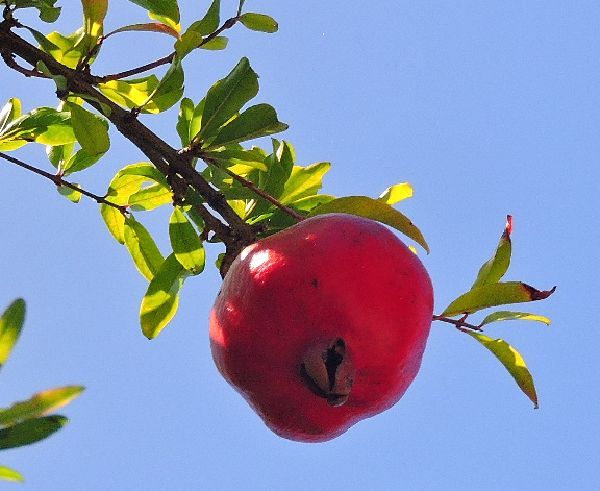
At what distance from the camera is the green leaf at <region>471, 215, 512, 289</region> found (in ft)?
4.85

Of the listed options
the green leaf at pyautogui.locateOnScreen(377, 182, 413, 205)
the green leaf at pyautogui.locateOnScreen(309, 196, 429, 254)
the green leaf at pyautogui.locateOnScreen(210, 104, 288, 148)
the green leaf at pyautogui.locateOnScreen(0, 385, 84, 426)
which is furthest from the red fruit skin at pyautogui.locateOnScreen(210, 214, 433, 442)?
the green leaf at pyautogui.locateOnScreen(377, 182, 413, 205)

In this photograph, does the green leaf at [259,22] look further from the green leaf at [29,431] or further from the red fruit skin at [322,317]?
the green leaf at [29,431]

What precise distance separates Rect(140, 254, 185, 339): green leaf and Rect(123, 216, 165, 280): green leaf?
19cm

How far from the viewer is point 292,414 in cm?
113

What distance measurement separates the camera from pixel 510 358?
145cm

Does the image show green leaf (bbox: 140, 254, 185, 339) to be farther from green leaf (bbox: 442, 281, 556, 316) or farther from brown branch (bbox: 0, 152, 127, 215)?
green leaf (bbox: 442, 281, 556, 316)

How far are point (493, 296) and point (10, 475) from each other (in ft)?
2.77

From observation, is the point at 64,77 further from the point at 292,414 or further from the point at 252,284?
the point at 292,414

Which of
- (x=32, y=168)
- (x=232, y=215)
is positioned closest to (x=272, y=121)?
(x=232, y=215)

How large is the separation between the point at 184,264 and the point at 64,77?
46 centimetres

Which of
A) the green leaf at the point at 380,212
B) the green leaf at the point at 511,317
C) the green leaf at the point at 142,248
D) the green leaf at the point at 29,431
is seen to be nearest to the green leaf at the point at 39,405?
the green leaf at the point at 29,431

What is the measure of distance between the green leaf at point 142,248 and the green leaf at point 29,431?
1.00 metres

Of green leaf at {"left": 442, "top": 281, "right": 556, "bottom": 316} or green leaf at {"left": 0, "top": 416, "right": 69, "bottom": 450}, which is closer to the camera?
green leaf at {"left": 0, "top": 416, "right": 69, "bottom": 450}

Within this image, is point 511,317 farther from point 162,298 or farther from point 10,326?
point 10,326
